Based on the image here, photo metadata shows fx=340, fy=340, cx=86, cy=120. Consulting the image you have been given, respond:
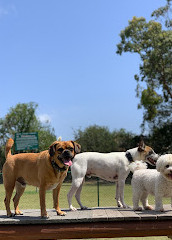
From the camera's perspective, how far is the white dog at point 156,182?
5.52m

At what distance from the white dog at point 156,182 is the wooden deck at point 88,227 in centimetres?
39

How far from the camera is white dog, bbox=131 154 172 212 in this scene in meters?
5.52

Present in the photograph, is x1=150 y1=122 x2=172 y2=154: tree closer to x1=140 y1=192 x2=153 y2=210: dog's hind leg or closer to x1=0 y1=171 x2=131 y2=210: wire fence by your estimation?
x1=0 y1=171 x2=131 y2=210: wire fence

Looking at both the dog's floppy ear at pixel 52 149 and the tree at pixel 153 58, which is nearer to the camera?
the dog's floppy ear at pixel 52 149

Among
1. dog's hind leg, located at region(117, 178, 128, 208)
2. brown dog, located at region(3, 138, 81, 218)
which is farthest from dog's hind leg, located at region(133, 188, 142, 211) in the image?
brown dog, located at region(3, 138, 81, 218)

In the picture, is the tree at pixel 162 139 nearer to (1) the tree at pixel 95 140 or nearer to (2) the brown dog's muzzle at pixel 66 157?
(1) the tree at pixel 95 140

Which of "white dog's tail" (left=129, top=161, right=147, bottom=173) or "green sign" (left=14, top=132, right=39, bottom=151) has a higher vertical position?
"green sign" (left=14, top=132, right=39, bottom=151)

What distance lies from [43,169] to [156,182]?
1.92 meters

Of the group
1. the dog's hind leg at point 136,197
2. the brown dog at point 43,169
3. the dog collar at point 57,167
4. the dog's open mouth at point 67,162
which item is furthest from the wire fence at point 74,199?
the dog's open mouth at point 67,162

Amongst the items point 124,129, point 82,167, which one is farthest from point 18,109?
point 82,167

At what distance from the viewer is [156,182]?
5.77m

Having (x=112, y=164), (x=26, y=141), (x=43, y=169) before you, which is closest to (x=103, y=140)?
(x=26, y=141)

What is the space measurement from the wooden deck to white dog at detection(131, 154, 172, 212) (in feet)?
1.29

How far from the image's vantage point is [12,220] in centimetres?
547
